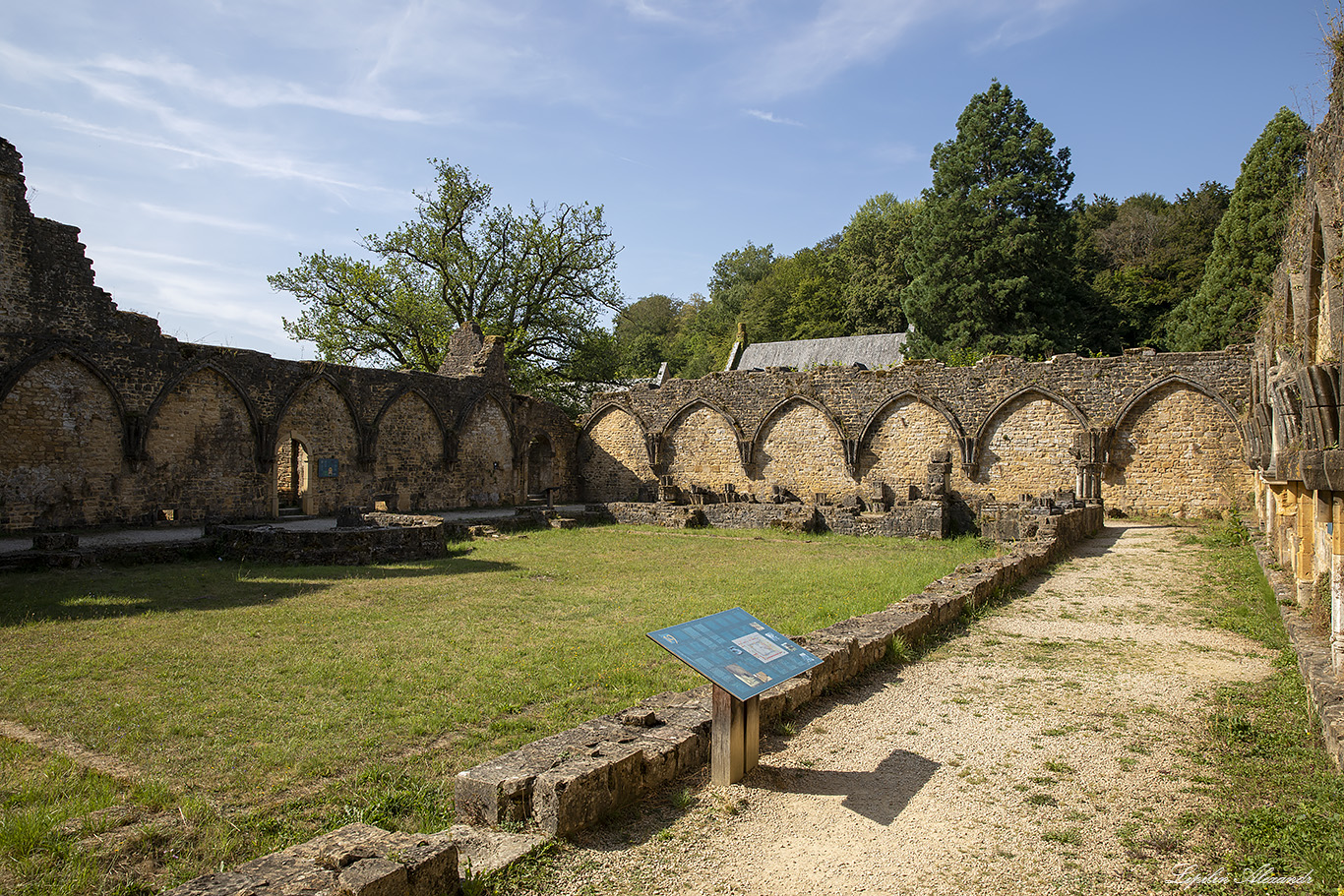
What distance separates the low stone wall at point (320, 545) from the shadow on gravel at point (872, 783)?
981cm

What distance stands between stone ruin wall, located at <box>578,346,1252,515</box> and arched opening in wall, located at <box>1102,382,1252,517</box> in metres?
0.03

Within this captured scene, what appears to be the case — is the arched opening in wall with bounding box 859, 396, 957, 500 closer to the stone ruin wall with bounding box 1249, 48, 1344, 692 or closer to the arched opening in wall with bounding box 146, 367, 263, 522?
the stone ruin wall with bounding box 1249, 48, 1344, 692

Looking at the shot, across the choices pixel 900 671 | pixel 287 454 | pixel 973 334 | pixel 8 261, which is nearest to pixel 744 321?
pixel 973 334

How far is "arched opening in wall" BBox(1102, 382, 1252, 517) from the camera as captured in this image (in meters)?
17.8

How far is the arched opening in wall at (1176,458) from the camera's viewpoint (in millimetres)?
17812

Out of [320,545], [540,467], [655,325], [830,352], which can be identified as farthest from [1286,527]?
[655,325]

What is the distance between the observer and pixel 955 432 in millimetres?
20594

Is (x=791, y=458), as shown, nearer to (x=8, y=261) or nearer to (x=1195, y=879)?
(x=8, y=261)

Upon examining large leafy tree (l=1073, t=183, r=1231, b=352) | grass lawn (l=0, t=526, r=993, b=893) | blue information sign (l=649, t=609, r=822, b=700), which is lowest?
grass lawn (l=0, t=526, r=993, b=893)

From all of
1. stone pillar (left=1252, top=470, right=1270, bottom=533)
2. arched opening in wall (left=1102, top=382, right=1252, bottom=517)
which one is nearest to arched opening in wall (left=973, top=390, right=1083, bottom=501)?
arched opening in wall (left=1102, top=382, right=1252, bottom=517)

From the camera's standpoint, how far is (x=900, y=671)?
6.52 m

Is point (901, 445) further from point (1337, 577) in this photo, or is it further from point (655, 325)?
point (655, 325)

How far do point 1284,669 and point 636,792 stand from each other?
5426 millimetres

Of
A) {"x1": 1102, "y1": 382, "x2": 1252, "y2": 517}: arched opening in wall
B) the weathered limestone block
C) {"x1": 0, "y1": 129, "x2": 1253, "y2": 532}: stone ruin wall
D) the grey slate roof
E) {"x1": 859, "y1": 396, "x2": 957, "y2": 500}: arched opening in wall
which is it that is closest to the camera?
the weathered limestone block
